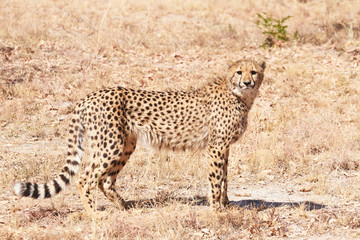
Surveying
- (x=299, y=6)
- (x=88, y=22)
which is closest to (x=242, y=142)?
(x=88, y=22)

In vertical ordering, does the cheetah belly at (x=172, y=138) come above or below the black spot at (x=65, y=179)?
above

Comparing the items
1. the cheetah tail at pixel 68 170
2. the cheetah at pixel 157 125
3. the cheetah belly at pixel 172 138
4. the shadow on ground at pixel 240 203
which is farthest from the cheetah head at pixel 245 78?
the cheetah tail at pixel 68 170

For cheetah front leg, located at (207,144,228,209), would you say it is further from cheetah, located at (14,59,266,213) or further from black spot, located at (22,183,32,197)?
black spot, located at (22,183,32,197)

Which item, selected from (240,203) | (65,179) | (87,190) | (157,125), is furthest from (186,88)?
(65,179)

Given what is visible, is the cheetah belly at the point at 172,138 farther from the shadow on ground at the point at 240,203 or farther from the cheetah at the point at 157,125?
the shadow on ground at the point at 240,203

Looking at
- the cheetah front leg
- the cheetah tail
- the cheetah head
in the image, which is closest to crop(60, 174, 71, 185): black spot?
the cheetah tail

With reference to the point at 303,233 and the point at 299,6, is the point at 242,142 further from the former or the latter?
the point at 299,6

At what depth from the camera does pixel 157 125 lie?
4.62 metres

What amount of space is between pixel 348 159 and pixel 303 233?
198 cm

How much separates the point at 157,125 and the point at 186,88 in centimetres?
379

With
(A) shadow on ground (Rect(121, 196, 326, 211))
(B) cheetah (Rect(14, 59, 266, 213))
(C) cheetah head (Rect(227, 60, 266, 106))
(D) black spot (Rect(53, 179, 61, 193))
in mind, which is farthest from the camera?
(A) shadow on ground (Rect(121, 196, 326, 211))

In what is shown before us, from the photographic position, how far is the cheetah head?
181 inches

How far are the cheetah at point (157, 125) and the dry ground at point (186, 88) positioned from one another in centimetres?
31

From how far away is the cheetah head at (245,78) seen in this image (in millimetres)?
4594
